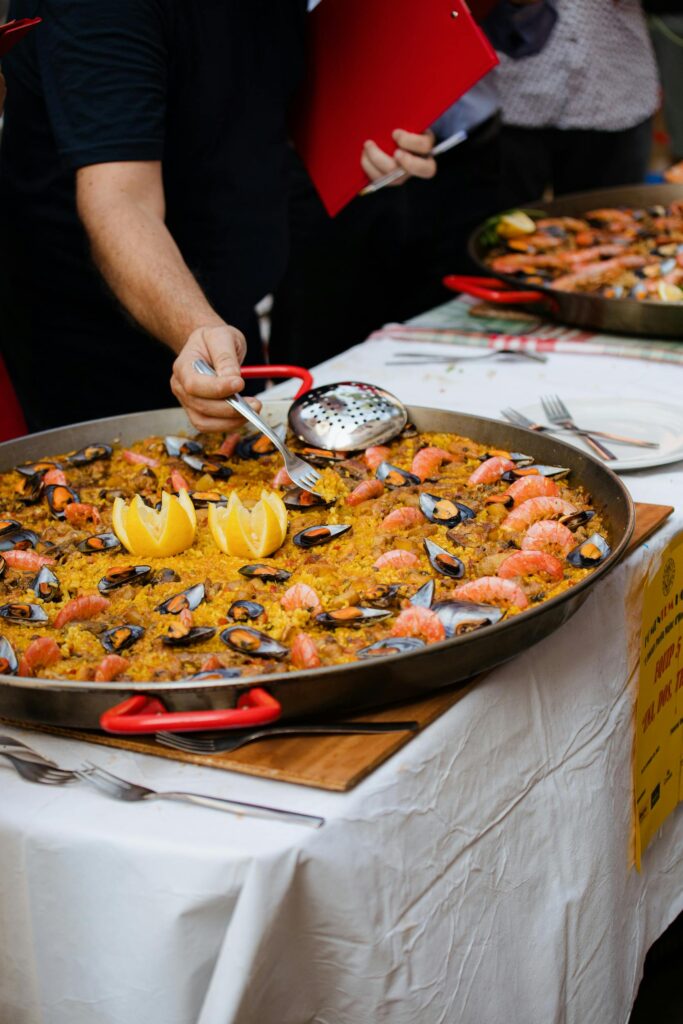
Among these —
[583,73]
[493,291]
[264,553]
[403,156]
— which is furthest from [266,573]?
[583,73]

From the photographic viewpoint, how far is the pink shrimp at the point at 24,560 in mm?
1428

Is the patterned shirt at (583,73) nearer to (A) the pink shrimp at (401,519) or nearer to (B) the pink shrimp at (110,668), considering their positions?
(A) the pink shrimp at (401,519)

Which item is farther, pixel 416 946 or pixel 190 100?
pixel 190 100

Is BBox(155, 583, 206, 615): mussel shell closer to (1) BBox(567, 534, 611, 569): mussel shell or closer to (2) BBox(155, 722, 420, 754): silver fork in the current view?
(2) BBox(155, 722, 420, 754): silver fork

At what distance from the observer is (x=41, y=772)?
41.8 inches

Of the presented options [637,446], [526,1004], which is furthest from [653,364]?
[526,1004]

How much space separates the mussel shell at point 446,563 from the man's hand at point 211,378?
0.44 m

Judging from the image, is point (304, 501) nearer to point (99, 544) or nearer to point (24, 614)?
point (99, 544)

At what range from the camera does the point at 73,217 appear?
7.91 ft

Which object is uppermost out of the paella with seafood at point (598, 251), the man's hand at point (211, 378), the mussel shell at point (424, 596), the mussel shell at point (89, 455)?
the man's hand at point (211, 378)

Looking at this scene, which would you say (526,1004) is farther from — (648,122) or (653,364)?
(648,122)

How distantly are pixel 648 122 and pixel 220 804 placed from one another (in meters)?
4.08

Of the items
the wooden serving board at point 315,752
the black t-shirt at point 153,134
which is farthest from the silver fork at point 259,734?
the black t-shirt at point 153,134

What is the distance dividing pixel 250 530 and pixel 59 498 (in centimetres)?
36
